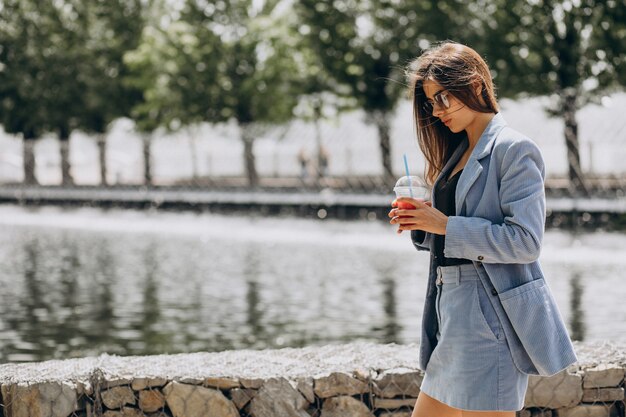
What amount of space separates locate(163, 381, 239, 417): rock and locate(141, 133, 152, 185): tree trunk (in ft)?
148

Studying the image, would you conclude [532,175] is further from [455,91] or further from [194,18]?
[194,18]

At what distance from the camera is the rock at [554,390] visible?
554 cm

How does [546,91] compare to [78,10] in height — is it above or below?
below

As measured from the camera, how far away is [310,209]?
36281 millimetres

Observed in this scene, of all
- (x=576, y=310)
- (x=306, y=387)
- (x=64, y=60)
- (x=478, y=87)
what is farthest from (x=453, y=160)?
(x=64, y=60)

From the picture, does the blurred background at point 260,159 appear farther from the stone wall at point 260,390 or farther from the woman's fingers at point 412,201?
the woman's fingers at point 412,201

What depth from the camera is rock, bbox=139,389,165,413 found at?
5469mm

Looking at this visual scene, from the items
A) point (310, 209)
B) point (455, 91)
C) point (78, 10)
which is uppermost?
point (78, 10)

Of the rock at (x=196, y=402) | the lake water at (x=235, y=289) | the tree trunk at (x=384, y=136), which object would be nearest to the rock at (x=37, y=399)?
the rock at (x=196, y=402)

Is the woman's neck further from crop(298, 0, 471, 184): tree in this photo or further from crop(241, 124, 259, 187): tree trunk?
crop(241, 124, 259, 187): tree trunk

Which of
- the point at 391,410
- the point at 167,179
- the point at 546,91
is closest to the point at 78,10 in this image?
the point at 167,179

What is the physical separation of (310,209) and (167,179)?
66.6 feet

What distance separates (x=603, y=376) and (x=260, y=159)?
153ft

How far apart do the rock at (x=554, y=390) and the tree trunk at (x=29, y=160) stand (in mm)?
49673
